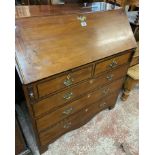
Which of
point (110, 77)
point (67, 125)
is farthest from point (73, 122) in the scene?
point (110, 77)

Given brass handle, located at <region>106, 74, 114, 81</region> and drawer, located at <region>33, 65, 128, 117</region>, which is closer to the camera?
drawer, located at <region>33, 65, 128, 117</region>

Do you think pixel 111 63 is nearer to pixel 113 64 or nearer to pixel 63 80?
pixel 113 64

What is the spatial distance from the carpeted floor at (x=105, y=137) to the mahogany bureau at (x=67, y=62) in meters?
0.17

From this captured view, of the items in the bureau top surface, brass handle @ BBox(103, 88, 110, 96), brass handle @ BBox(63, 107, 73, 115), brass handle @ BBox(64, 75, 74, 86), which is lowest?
brass handle @ BBox(63, 107, 73, 115)

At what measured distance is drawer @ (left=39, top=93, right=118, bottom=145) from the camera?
49.8 inches

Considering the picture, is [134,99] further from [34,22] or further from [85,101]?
Answer: [34,22]

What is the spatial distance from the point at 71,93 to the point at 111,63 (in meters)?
0.43

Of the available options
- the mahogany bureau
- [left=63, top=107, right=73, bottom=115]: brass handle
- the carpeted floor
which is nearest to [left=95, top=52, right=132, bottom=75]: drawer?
the mahogany bureau

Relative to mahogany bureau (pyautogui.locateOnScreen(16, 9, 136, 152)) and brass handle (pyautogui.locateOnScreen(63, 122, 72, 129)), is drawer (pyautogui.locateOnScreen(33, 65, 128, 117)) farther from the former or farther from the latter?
brass handle (pyautogui.locateOnScreen(63, 122, 72, 129))

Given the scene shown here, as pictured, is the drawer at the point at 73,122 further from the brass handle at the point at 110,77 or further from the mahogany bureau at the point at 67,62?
the brass handle at the point at 110,77

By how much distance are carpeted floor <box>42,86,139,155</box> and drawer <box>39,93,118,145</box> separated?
13cm

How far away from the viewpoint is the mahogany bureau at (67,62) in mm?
854

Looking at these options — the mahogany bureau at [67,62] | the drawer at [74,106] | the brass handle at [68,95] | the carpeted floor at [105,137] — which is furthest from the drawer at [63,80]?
the carpeted floor at [105,137]
